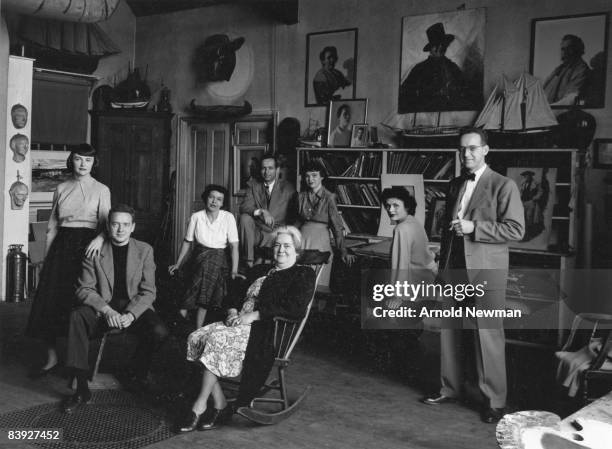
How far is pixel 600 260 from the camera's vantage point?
5699mm

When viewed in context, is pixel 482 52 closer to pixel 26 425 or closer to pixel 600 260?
pixel 600 260

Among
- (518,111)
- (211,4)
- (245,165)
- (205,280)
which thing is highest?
(211,4)

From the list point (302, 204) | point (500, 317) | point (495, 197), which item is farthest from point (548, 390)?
point (302, 204)

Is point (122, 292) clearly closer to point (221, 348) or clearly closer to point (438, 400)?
point (221, 348)

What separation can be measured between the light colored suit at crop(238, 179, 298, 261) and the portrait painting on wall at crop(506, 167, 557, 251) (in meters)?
2.21

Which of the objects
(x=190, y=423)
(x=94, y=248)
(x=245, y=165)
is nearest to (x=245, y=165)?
(x=245, y=165)

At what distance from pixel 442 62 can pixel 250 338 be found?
4.50 metres

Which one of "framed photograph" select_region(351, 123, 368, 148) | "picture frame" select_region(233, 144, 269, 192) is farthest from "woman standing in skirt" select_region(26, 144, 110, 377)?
"picture frame" select_region(233, 144, 269, 192)

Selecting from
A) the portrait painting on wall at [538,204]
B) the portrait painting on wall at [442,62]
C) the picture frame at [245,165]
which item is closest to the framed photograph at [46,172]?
the picture frame at [245,165]

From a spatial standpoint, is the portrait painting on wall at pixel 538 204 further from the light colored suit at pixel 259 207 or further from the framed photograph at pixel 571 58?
the light colored suit at pixel 259 207

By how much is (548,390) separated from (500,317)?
100 centimetres

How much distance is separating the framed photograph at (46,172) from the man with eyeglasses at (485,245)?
18.7ft

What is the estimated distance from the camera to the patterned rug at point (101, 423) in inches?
137

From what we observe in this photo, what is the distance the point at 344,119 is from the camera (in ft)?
25.2
